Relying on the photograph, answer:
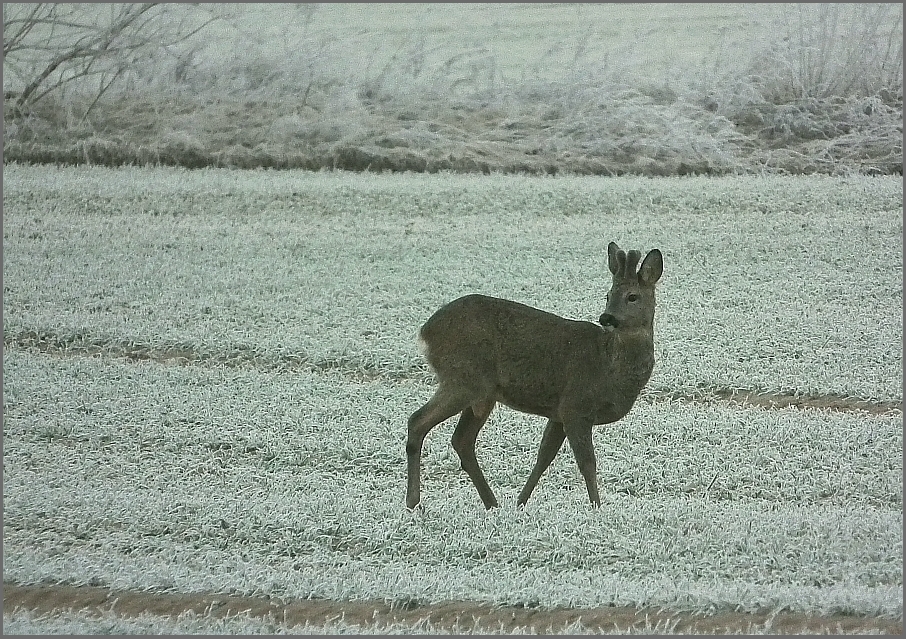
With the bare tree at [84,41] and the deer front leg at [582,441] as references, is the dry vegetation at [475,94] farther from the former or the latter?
the deer front leg at [582,441]

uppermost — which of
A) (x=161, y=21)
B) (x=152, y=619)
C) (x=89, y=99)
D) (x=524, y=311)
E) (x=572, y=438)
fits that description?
(x=161, y=21)

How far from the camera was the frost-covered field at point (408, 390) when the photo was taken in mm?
4555

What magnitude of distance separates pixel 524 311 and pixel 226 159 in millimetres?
5966

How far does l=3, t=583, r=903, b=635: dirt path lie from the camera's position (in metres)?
4.08

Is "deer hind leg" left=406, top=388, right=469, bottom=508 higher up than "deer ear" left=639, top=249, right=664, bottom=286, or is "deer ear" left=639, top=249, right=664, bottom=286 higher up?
"deer ear" left=639, top=249, right=664, bottom=286

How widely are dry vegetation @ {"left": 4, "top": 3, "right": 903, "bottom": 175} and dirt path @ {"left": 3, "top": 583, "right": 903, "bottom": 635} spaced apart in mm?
5984

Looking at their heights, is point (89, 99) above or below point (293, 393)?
above

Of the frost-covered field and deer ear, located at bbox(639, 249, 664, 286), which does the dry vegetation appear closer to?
the frost-covered field

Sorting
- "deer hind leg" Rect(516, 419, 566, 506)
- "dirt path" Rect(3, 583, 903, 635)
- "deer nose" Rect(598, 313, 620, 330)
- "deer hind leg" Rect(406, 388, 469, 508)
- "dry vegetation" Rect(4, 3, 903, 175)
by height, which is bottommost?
"dirt path" Rect(3, 583, 903, 635)

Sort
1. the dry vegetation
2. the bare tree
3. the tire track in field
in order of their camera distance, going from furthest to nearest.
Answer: the bare tree → the dry vegetation → the tire track in field

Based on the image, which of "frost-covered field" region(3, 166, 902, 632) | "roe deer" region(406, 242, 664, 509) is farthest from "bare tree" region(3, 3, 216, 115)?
"roe deer" region(406, 242, 664, 509)

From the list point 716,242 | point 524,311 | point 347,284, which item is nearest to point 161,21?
point 347,284

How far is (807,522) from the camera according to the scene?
16.1ft

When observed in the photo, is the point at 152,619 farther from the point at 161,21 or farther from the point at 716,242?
the point at 161,21
